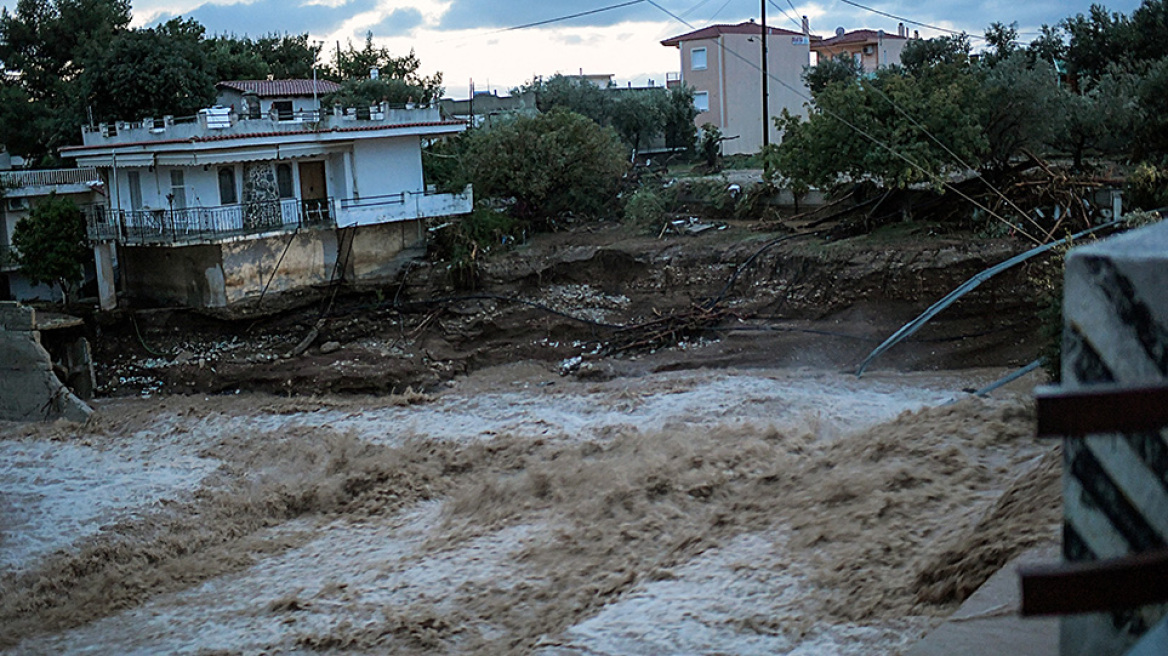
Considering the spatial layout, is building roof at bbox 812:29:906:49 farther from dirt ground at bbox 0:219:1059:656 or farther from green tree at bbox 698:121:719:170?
dirt ground at bbox 0:219:1059:656

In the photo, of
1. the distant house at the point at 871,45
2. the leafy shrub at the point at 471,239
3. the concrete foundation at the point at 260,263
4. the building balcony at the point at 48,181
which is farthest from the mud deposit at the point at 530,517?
the distant house at the point at 871,45

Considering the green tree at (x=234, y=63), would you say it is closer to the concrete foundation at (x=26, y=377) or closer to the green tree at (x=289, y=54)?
the green tree at (x=289, y=54)

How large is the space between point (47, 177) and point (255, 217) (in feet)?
28.0

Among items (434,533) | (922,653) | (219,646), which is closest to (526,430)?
(434,533)

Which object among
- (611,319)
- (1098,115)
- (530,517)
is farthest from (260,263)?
(1098,115)

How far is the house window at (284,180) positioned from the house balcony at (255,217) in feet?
1.11

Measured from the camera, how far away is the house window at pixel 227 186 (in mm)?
31953

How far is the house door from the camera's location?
3347 cm

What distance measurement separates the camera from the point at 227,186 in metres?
32.1

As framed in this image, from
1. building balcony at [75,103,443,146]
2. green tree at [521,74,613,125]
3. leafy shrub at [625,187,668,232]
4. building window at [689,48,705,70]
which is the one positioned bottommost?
leafy shrub at [625,187,668,232]

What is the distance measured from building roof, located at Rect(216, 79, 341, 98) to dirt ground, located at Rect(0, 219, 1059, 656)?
1482 centimetres

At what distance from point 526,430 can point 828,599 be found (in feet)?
46.1

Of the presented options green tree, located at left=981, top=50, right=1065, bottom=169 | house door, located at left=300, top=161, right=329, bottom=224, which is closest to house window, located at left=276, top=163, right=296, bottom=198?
house door, located at left=300, top=161, right=329, bottom=224

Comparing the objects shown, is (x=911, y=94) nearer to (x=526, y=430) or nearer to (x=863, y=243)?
(x=863, y=243)
